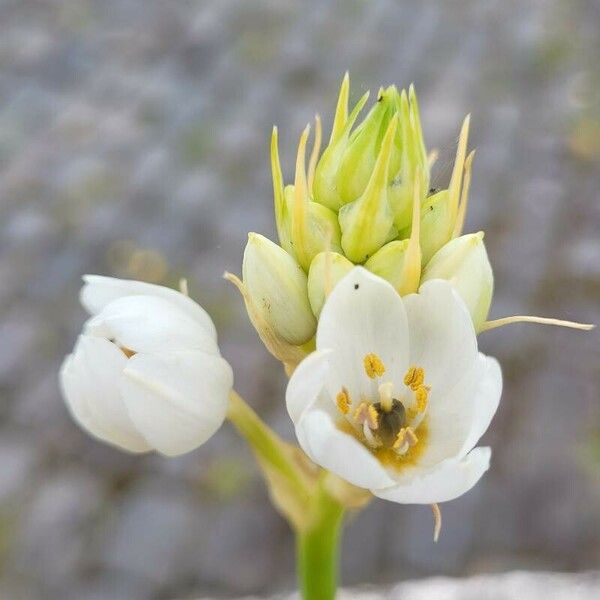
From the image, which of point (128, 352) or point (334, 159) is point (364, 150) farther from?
point (128, 352)

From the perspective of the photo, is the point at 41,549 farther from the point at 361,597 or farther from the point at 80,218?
the point at 80,218

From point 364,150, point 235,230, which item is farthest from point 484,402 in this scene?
point 235,230

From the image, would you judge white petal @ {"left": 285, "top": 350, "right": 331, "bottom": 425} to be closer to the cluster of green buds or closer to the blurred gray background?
the cluster of green buds

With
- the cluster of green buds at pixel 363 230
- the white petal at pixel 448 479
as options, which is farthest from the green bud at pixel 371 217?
the white petal at pixel 448 479

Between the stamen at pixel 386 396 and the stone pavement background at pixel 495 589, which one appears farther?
the stone pavement background at pixel 495 589

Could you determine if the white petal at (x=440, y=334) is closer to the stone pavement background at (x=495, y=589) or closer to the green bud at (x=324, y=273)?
the green bud at (x=324, y=273)
